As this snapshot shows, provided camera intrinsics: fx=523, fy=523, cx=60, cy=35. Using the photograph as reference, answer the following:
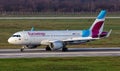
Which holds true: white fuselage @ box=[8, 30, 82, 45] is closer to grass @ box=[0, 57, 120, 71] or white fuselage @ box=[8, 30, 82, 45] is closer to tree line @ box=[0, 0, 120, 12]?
grass @ box=[0, 57, 120, 71]

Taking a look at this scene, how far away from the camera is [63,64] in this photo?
40562 millimetres

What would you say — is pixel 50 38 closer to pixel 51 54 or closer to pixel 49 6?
pixel 51 54

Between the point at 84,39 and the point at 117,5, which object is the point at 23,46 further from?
the point at 117,5

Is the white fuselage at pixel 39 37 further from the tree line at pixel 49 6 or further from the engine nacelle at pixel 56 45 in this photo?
the tree line at pixel 49 6

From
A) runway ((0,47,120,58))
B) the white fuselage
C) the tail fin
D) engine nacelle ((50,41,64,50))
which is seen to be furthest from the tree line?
runway ((0,47,120,58))

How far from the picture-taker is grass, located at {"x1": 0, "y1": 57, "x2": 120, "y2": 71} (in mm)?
37750

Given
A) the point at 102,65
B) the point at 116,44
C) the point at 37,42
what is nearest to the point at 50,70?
the point at 102,65

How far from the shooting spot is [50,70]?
36.6m

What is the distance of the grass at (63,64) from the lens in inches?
1486

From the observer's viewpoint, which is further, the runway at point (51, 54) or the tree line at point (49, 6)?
the tree line at point (49, 6)

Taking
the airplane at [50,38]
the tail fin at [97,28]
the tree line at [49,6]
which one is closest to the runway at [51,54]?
the airplane at [50,38]

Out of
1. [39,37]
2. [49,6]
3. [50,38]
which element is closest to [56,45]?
[50,38]

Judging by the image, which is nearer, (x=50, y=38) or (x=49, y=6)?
(x=50, y=38)

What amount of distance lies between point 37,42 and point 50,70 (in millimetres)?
19496
